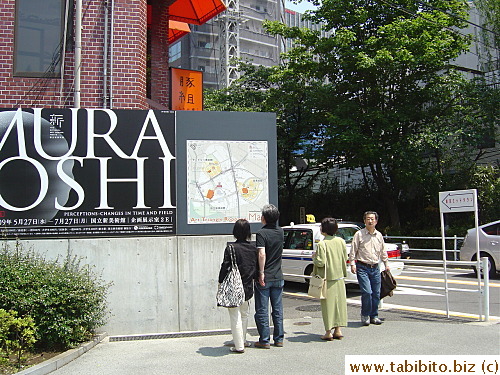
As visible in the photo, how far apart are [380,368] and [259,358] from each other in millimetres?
1428

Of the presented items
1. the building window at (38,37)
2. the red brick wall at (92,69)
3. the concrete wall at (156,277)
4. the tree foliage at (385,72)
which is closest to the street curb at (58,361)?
the concrete wall at (156,277)

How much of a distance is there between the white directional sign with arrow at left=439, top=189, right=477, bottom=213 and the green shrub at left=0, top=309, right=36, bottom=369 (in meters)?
6.76

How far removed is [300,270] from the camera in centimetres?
1240

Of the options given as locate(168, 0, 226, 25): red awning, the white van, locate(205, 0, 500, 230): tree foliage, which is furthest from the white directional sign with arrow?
locate(205, 0, 500, 230): tree foliage

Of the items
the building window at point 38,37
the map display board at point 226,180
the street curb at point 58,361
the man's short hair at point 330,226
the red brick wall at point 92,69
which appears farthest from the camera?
the building window at point 38,37

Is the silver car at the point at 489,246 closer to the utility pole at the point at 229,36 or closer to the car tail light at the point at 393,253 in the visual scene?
the car tail light at the point at 393,253

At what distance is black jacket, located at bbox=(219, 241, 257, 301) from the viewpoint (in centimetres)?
619

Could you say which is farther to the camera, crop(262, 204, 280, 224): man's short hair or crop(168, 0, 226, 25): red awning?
crop(168, 0, 226, 25): red awning

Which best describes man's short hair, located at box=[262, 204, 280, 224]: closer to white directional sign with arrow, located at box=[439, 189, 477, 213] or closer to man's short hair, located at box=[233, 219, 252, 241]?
man's short hair, located at box=[233, 219, 252, 241]

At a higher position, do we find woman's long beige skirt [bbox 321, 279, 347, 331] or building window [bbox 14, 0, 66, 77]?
building window [bbox 14, 0, 66, 77]

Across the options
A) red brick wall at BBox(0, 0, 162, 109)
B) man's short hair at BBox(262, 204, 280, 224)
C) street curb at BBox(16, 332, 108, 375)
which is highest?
red brick wall at BBox(0, 0, 162, 109)

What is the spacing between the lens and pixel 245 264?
245 inches

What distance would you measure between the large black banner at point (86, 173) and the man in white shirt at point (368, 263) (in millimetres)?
2876

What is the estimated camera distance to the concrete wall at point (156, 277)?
23.3 ft
